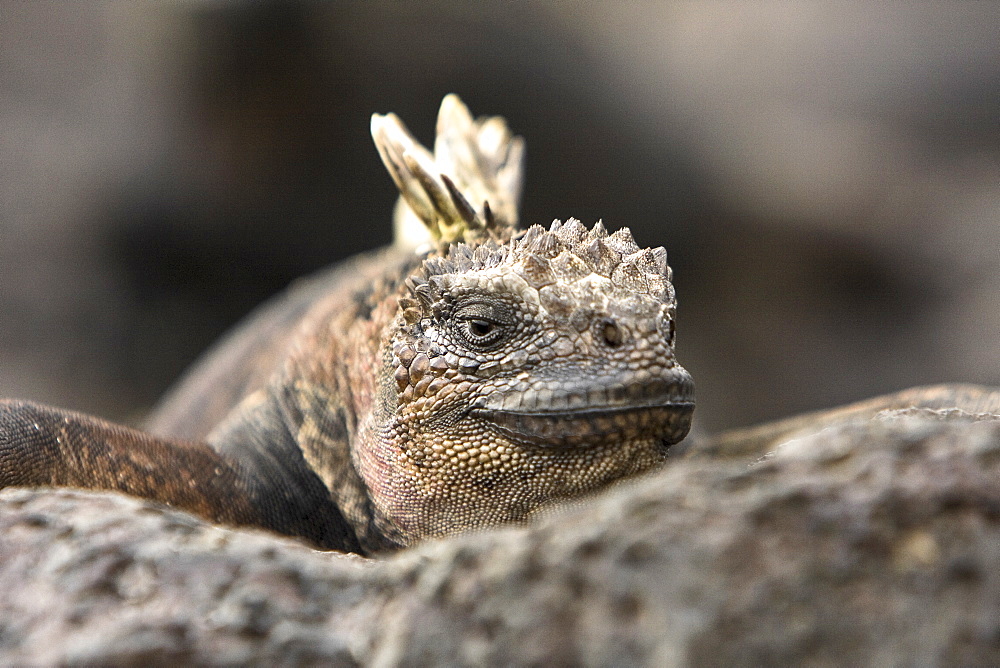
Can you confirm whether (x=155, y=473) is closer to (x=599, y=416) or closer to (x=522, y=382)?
(x=522, y=382)

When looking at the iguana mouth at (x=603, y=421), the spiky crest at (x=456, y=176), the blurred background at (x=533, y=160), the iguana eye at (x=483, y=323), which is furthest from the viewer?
the blurred background at (x=533, y=160)

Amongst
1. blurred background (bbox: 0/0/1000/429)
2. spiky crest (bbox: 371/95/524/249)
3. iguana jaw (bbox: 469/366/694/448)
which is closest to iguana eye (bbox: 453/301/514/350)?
iguana jaw (bbox: 469/366/694/448)

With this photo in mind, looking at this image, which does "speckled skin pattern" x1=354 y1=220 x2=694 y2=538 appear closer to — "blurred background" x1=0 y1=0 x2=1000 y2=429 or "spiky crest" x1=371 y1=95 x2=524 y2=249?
"spiky crest" x1=371 y1=95 x2=524 y2=249

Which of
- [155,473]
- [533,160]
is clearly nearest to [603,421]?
[155,473]

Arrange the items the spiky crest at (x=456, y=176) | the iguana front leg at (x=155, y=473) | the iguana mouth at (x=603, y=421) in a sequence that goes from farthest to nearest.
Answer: the spiky crest at (x=456, y=176) < the iguana front leg at (x=155, y=473) < the iguana mouth at (x=603, y=421)

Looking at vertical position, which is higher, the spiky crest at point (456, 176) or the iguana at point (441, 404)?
the spiky crest at point (456, 176)

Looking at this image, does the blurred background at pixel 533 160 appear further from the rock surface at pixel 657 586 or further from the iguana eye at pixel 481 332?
the rock surface at pixel 657 586

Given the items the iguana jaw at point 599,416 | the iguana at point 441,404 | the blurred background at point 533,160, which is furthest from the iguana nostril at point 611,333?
the blurred background at point 533,160
